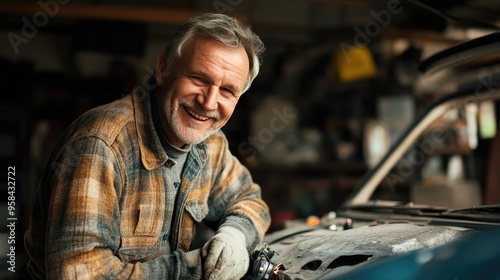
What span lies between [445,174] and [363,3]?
5.58ft

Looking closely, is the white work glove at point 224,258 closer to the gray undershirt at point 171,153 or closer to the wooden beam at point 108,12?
the gray undershirt at point 171,153

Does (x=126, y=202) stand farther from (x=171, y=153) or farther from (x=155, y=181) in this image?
(x=171, y=153)

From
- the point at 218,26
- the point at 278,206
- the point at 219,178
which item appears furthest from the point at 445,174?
the point at 218,26

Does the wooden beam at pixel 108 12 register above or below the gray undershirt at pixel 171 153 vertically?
above

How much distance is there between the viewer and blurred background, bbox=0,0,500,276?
3.47 m

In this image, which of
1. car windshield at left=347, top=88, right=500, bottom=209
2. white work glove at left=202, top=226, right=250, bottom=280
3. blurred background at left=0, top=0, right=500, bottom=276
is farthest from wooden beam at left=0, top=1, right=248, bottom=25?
white work glove at left=202, top=226, right=250, bottom=280

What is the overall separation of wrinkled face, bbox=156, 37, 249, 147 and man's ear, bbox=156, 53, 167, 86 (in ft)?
0.17

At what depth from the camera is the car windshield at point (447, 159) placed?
8.68 ft

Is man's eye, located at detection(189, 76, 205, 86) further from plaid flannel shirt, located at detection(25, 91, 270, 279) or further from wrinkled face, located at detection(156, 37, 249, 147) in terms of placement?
plaid flannel shirt, located at detection(25, 91, 270, 279)

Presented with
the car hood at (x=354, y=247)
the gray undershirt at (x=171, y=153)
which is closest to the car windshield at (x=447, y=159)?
the car hood at (x=354, y=247)

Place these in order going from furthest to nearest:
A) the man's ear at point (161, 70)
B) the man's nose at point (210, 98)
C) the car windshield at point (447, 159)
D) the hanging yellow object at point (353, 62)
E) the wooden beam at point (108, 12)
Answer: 1. the hanging yellow object at point (353, 62)
2. the wooden beam at point (108, 12)
3. the car windshield at point (447, 159)
4. the man's ear at point (161, 70)
5. the man's nose at point (210, 98)

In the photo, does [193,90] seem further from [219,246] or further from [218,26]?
[219,246]

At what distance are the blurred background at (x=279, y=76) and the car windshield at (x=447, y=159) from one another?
1.54ft

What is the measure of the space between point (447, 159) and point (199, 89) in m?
3.49
